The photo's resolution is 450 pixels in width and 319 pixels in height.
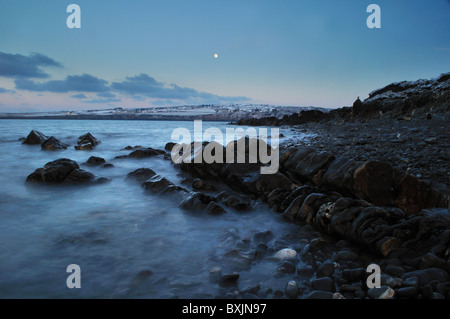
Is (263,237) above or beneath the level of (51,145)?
beneath

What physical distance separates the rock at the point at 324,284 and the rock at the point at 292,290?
175 mm

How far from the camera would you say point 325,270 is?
7.74 ft

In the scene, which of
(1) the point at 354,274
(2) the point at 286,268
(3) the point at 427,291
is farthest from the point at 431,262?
(2) the point at 286,268

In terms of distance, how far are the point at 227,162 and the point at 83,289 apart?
4070 millimetres

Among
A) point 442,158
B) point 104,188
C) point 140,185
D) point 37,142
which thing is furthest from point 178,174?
point 37,142

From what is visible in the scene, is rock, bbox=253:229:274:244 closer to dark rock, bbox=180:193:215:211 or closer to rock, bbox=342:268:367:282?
rock, bbox=342:268:367:282

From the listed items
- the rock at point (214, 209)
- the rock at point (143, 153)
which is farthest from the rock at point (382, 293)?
the rock at point (143, 153)

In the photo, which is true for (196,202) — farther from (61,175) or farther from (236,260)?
(61,175)

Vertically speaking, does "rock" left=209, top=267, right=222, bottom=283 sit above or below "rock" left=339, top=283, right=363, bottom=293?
below

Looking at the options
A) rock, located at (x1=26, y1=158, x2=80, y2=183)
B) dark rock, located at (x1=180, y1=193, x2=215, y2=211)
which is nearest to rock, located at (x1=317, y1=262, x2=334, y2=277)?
dark rock, located at (x1=180, y1=193, x2=215, y2=211)

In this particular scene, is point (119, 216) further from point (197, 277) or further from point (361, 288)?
point (361, 288)

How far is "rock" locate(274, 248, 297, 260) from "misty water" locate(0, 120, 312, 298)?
0.35ft

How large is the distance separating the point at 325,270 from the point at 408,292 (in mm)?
657

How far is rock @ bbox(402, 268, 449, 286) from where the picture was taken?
1968 millimetres
